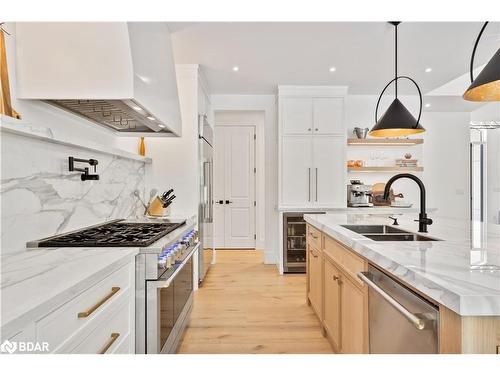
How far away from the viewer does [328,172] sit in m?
4.68

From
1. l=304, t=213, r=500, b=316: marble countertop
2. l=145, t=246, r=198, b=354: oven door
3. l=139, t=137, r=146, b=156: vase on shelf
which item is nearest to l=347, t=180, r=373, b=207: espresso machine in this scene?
l=304, t=213, r=500, b=316: marble countertop

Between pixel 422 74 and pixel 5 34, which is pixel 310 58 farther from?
pixel 5 34

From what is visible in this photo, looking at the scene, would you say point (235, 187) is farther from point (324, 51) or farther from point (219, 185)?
point (324, 51)

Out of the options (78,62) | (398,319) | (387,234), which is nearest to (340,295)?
(387,234)

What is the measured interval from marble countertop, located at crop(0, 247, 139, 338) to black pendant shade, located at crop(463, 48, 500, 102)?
1697 millimetres

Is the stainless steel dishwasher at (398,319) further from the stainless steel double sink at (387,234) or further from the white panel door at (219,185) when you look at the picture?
the white panel door at (219,185)

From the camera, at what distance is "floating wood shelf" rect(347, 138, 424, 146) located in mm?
5031

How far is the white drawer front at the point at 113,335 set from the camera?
3.77 ft

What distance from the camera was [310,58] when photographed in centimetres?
363

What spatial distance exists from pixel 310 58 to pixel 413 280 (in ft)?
10.3

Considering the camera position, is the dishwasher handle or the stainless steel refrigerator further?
the stainless steel refrigerator
